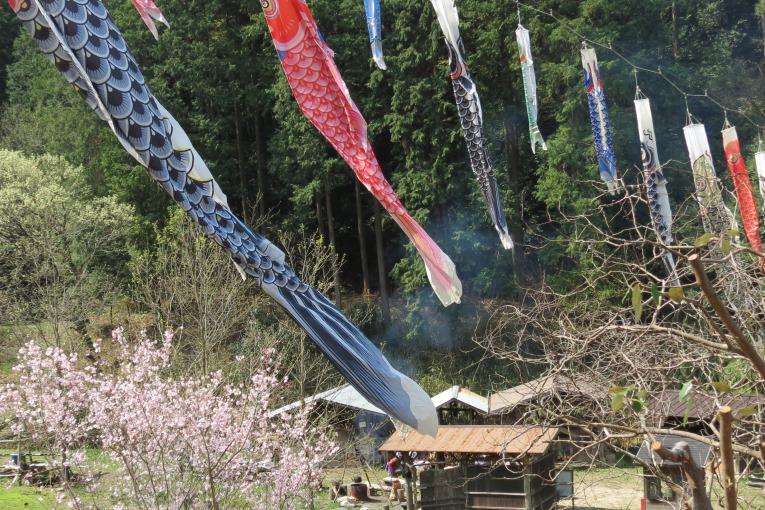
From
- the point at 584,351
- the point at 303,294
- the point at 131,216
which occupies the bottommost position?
the point at 584,351

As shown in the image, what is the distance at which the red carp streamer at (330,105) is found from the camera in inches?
241

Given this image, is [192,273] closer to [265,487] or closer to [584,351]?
[265,487]

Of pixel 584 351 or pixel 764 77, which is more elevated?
pixel 764 77

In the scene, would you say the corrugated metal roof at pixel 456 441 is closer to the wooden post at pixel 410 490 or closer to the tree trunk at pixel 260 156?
the wooden post at pixel 410 490

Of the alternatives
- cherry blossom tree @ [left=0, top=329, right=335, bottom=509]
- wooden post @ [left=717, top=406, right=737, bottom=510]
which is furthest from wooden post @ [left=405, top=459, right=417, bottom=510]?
wooden post @ [left=717, top=406, right=737, bottom=510]

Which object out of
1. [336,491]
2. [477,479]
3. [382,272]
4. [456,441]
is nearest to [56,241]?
[336,491]

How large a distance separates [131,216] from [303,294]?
15787 mm

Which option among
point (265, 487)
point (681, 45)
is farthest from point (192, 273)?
point (681, 45)

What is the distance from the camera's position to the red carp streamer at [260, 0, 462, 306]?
6.13 metres

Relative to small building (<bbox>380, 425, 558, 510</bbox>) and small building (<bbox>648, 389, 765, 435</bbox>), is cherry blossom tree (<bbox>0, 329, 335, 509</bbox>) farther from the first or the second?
small building (<bbox>648, 389, 765, 435</bbox>)

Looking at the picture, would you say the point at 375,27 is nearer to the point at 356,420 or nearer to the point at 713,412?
the point at 713,412

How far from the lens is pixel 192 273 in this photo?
39.8 feet

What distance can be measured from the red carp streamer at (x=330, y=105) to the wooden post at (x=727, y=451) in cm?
384

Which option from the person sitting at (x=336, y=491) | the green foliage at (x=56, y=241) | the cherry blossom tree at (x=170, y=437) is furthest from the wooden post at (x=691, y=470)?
the green foliage at (x=56, y=241)
